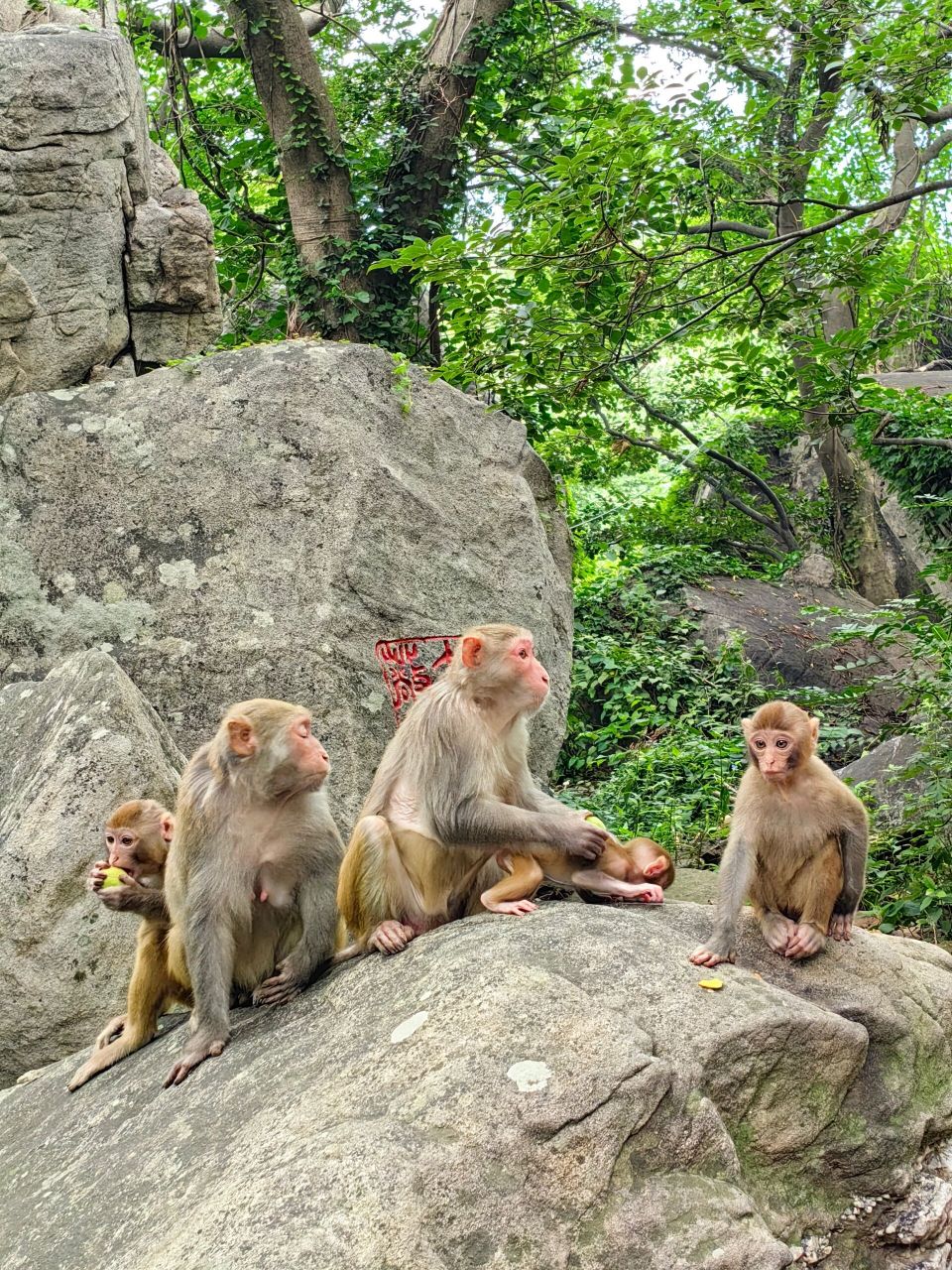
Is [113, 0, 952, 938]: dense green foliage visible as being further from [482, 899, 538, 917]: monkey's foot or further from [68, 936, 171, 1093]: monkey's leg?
[68, 936, 171, 1093]: monkey's leg

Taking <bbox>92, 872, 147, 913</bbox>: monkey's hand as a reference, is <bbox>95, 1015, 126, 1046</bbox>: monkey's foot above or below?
below

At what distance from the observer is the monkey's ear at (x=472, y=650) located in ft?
16.2

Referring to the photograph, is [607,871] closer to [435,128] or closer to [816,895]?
[816,895]

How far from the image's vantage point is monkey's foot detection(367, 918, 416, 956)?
453cm

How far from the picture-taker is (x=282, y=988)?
4.58 meters

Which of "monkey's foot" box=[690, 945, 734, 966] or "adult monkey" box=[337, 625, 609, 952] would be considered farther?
"adult monkey" box=[337, 625, 609, 952]

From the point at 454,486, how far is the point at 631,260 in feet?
5.48

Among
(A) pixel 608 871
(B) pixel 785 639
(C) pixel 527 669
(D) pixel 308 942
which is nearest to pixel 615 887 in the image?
(A) pixel 608 871

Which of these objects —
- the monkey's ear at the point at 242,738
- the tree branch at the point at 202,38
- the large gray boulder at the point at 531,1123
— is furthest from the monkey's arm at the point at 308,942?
the tree branch at the point at 202,38

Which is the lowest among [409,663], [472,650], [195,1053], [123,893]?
[195,1053]

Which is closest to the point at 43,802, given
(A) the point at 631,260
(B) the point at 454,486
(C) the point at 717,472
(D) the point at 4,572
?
(D) the point at 4,572

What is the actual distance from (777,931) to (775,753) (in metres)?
0.69

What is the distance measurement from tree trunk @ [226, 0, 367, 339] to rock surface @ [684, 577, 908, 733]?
4.64 metres

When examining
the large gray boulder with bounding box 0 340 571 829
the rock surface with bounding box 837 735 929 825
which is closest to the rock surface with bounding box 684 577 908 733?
the rock surface with bounding box 837 735 929 825
